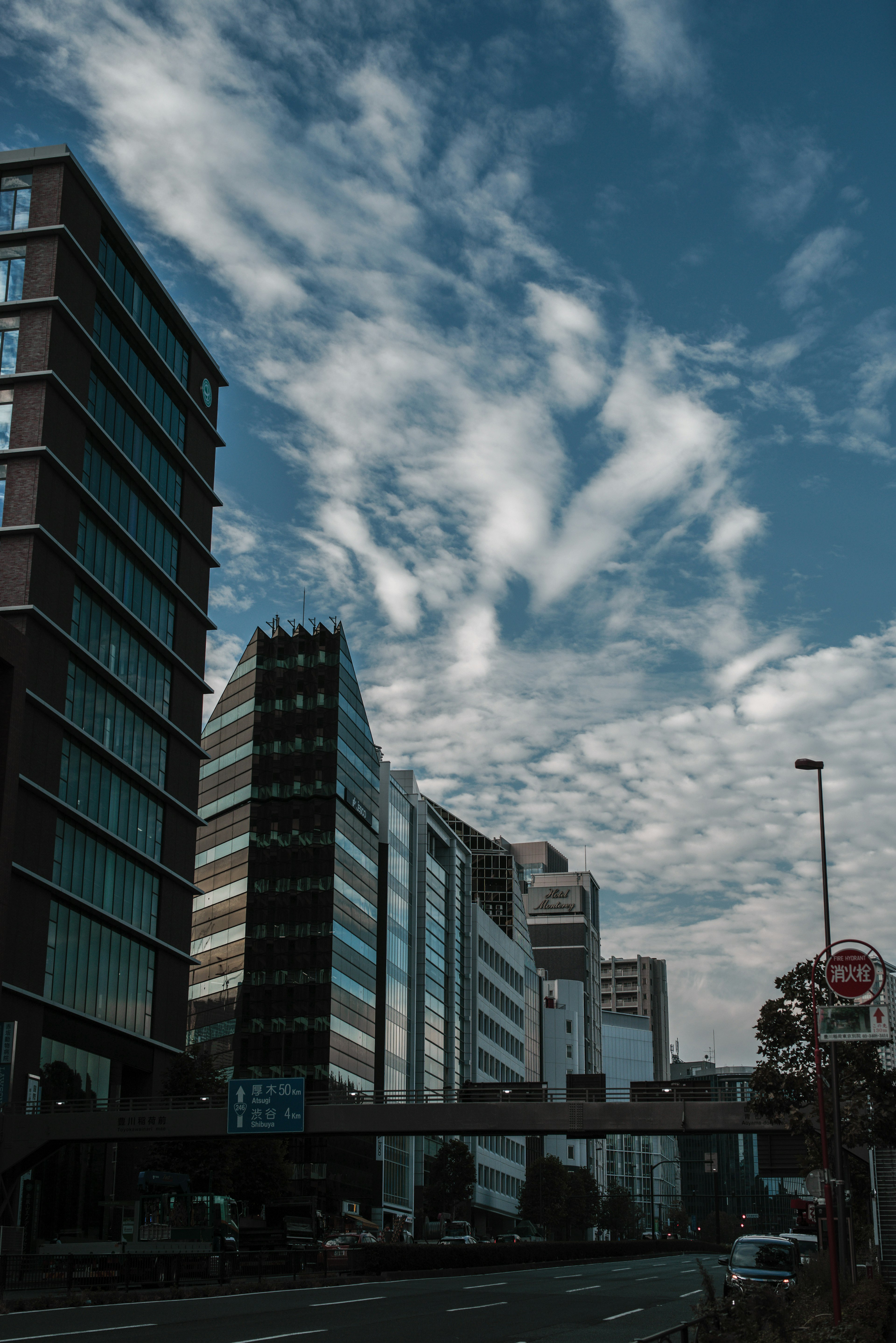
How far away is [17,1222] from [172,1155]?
10108 mm

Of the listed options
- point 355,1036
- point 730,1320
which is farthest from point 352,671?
point 730,1320

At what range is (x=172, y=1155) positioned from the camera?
62844mm

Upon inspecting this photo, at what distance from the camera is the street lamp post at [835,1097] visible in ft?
78.4

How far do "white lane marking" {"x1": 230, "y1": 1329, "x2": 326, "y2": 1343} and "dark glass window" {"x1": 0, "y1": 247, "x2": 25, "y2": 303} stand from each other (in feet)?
186

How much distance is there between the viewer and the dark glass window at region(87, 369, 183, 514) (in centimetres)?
6919

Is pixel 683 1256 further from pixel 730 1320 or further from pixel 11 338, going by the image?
pixel 730 1320

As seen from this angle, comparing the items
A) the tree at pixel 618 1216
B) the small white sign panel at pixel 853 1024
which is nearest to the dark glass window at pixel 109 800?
the small white sign panel at pixel 853 1024

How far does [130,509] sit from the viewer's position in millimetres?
71750

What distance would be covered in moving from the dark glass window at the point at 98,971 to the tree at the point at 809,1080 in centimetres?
3328

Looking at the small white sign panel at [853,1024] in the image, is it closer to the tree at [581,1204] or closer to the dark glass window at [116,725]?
the dark glass window at [116,725]

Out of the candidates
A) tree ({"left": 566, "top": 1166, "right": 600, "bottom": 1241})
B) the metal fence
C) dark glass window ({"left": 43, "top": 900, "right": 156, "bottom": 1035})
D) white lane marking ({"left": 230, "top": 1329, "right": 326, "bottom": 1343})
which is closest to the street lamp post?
white lane marking ({"left": 230, "top": 1329, "right": 326, "bottom": 1343})

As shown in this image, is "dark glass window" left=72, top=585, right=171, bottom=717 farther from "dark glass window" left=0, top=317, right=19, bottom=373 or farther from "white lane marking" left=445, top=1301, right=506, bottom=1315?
"white lane marking" left=445, top=1301, right=506, bottom=1315

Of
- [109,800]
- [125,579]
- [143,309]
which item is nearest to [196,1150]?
[109,800]

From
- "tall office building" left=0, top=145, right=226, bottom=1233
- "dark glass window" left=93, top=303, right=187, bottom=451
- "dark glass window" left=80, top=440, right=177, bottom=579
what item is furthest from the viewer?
"dark glass window" left=93, top=303, right=187, bottom=451
